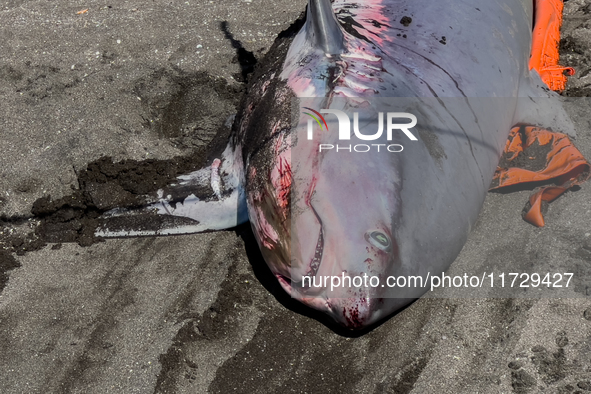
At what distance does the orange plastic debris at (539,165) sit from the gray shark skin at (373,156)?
0.43 feet

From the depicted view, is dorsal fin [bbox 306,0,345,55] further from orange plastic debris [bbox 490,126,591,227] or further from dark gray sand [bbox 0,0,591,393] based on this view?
orange plastic debris [bbox 490,126,591,227]

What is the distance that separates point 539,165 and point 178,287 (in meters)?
2.47

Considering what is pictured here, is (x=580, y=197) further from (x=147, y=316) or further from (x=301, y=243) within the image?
(x=147, y=316)

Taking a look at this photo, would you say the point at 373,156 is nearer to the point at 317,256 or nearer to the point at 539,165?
the point at 317,256

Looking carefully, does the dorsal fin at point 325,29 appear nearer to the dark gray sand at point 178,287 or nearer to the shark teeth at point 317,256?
the shark teeth at point 317,256

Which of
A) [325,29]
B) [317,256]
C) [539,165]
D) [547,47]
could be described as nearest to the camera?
[317,256]

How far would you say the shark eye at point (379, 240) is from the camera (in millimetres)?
2426

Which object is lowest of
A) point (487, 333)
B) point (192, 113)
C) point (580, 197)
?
point (487, 333)

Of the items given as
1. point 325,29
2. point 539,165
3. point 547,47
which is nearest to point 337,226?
point 325,29

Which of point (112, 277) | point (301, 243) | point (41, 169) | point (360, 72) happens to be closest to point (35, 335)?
point (112, 277)

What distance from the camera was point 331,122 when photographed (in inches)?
109

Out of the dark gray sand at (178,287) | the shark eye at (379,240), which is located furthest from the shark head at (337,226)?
the dark gray sand at (178,287)

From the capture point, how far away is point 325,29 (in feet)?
9.90

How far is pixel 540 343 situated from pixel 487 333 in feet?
0.84
